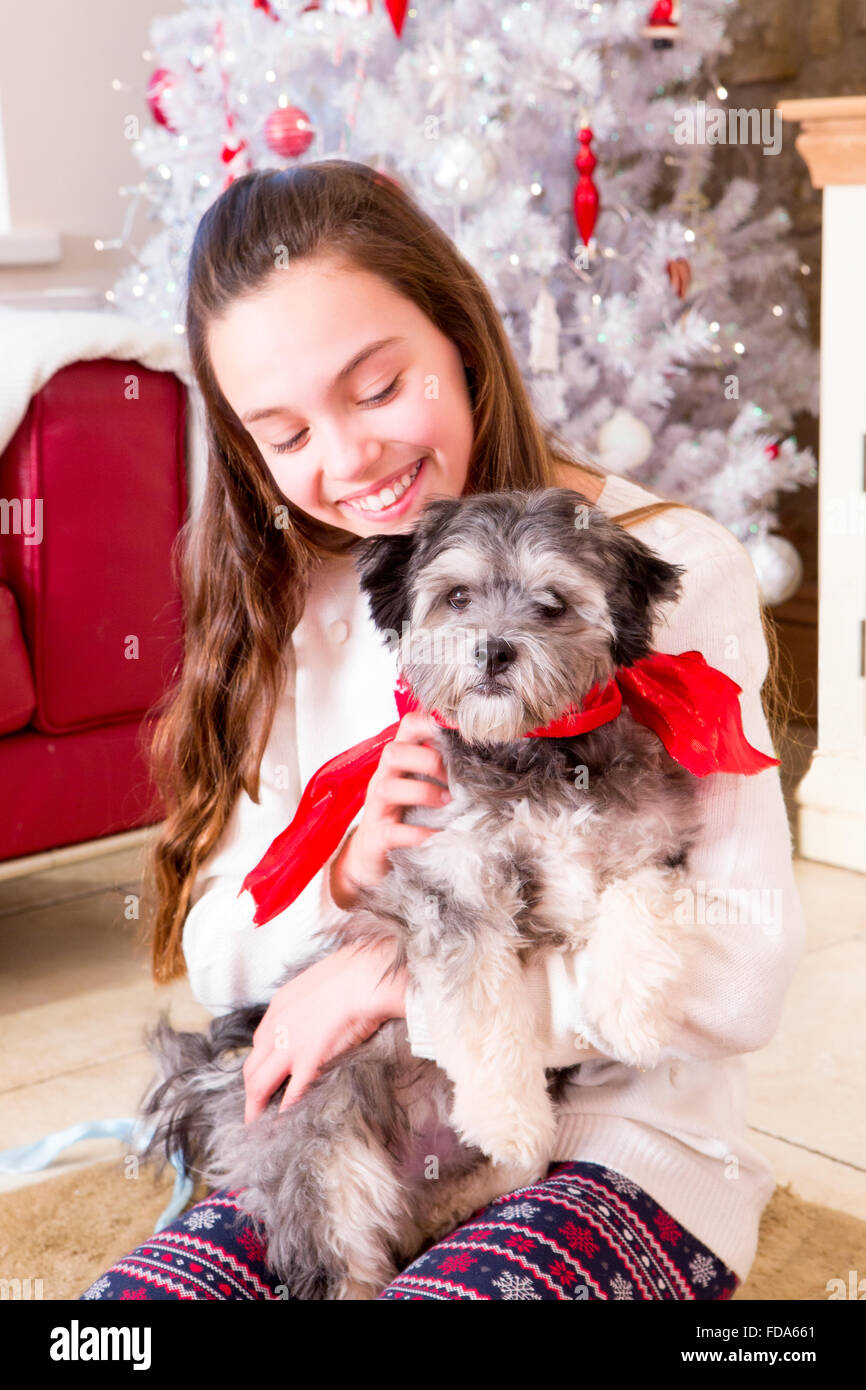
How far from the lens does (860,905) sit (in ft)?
10.7

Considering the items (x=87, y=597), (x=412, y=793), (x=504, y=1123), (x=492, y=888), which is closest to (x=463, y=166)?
(x=87, y=597)

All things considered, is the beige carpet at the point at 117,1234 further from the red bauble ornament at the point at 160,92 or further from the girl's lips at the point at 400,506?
the red bauble ornament at the point at 160,92

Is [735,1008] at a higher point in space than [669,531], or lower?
lower

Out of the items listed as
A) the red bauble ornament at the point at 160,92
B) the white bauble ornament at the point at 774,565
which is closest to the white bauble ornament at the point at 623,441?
the white bauble ornament at the point at 774,565

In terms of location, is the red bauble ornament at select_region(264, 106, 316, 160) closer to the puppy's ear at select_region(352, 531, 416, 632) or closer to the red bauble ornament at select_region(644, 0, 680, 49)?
the red bauble ornament at select_region(644, 0, 680, 49)

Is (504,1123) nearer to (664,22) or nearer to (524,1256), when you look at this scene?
(524,1256)

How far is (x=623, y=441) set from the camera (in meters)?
4.12

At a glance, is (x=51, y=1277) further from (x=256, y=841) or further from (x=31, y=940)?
(x=31, y=940)

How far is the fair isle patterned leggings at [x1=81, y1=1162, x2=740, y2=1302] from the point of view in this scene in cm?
135

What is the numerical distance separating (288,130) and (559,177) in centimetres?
86

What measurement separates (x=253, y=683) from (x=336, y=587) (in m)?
0.17

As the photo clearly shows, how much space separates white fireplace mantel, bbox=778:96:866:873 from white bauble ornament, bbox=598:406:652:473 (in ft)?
2.35

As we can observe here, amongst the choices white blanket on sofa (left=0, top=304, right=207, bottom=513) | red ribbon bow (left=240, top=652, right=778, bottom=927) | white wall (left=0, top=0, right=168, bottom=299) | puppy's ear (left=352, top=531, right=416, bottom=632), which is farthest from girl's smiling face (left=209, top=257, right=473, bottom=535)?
white wall (left=0, top=0, right=168, bottom=299)

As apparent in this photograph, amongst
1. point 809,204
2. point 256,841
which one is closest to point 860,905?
point 256,841
